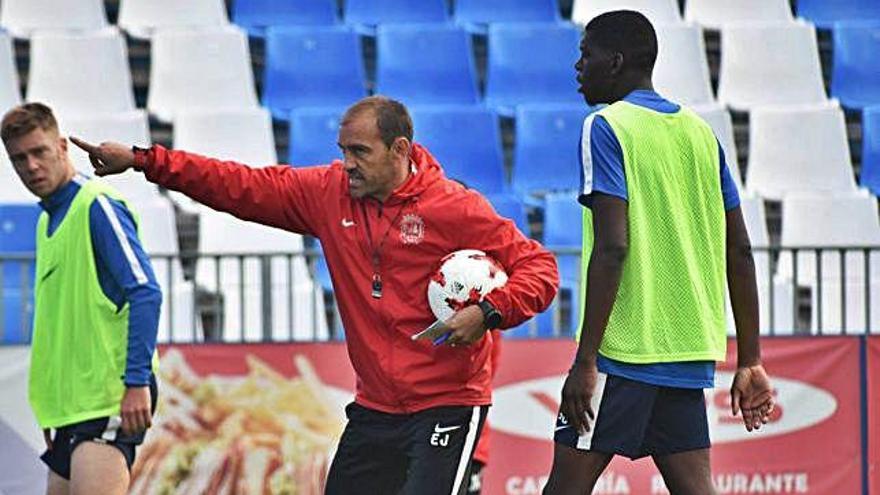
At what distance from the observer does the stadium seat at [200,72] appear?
13383mm

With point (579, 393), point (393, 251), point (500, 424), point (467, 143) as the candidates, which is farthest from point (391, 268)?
point (467, 143)

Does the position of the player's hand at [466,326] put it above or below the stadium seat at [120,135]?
above

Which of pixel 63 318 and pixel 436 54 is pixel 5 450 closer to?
pixel 63 318

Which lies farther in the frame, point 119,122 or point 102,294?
point 119,122

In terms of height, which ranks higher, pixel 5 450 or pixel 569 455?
pixel 569 455

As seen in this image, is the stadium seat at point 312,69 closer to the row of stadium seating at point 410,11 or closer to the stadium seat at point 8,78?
the row of stadium seating at point 410,11

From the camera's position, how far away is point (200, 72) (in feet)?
44.1

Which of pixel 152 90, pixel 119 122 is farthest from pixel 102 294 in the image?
pixel 152 90

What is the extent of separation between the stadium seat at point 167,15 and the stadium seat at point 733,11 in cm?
373

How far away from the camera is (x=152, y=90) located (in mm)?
13391

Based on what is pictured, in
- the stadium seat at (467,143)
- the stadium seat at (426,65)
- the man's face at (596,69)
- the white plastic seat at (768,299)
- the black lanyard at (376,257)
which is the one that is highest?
the man's face at (596,69)

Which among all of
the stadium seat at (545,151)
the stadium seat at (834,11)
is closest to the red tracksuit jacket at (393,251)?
the stadium seat at (545,151)

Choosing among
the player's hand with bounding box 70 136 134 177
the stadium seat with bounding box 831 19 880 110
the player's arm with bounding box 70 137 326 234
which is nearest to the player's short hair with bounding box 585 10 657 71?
the player's arm with bounding box 70 137 326 234

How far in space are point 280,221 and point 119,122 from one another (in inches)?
290
